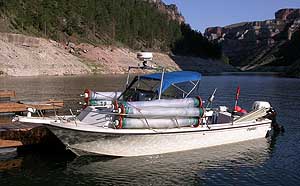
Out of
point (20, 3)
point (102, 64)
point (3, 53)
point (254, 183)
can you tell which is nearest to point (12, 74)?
point (3, 53)

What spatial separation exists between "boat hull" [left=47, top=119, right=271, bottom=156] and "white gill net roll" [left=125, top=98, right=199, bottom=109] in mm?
1248

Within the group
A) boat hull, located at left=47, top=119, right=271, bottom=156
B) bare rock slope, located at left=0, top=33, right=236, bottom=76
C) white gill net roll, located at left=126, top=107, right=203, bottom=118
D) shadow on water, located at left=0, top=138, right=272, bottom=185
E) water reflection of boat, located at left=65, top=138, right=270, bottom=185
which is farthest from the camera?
bare rock slope, located at left=0, top=33, right=236, bottom=76

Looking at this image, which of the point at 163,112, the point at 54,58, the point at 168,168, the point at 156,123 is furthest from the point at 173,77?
the point at 54,58

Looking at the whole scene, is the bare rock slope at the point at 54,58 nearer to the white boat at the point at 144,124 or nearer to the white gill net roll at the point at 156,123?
the white boat at the point at 144,124

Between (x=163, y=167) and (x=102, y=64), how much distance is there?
333 ft

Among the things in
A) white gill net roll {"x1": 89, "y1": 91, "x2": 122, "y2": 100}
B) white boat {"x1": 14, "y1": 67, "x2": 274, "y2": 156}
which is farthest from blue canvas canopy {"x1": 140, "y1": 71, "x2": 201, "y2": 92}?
white gill net roll {"x1": 89, "y1": 91, "x2": 122, "y2": 100}

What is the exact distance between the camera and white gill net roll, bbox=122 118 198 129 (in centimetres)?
2000

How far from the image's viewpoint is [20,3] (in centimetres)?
13312

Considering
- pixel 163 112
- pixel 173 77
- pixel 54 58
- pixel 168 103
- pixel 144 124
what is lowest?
pixel 144 124

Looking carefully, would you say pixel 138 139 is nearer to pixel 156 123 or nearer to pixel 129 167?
pixel 156 123

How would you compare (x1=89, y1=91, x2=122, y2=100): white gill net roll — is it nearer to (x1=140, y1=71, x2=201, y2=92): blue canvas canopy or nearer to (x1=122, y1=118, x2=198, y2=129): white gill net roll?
(x1=140, y1=71, x2=201, y2=92): blue canvas canopy

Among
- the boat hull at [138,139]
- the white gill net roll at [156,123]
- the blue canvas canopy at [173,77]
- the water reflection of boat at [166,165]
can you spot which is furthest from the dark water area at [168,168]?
the blue canvas canopy at [173,77]

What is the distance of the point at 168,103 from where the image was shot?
21.3 m

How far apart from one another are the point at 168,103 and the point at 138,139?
250 centimetres
